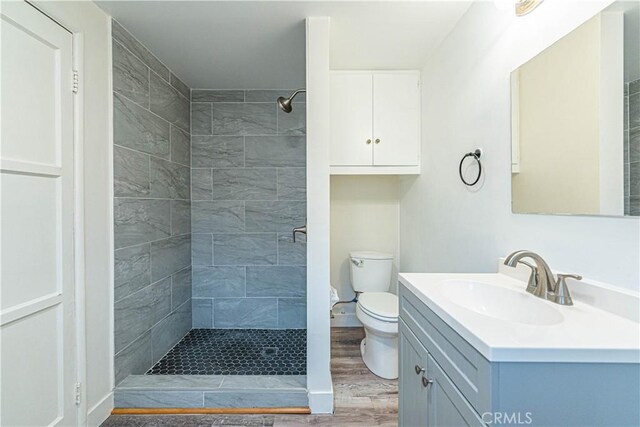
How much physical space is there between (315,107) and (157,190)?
51.7 inches

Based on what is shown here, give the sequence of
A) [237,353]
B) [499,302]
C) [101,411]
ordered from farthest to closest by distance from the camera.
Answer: [237,353]
[101,411]
[499,302]

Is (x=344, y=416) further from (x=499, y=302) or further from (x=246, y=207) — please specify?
(x=246, y=207)

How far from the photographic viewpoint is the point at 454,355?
79cm

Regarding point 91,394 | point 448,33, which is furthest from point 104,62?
point 448,33

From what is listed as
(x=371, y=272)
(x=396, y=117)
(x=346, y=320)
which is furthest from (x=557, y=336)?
(x=346, y=320)

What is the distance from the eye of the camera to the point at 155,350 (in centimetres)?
204

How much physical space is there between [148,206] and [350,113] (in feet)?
5.37

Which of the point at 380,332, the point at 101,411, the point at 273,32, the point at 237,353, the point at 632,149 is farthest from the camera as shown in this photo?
the point at 237,353

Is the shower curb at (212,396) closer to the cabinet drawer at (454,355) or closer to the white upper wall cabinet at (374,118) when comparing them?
the cabinet drawer at (454,355)

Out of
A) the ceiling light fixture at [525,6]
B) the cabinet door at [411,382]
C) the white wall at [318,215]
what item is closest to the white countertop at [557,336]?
the cabinet door at [411,382]

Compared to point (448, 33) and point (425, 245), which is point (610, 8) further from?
point (425, 245)

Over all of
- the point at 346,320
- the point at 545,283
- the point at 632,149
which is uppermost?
the point at 632,149

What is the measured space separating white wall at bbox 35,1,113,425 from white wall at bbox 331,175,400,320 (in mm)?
1748
